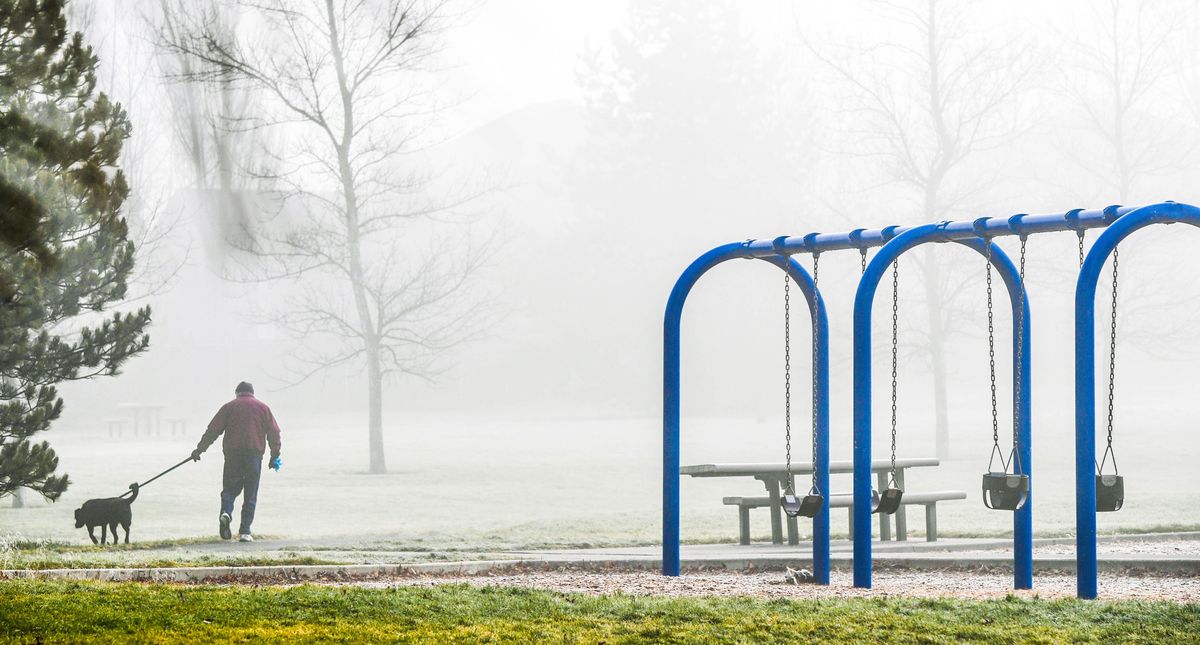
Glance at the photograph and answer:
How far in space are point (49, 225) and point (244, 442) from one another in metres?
3.46

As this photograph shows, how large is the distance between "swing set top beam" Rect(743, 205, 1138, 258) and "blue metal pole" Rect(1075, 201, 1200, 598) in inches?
6.8

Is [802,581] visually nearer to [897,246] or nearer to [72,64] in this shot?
[897,246]

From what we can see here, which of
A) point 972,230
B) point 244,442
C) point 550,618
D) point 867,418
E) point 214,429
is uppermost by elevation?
point 972,230

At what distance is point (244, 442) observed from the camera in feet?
46.3

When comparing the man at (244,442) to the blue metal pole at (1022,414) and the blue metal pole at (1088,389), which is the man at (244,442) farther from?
the blue metal pole at (1088,389)

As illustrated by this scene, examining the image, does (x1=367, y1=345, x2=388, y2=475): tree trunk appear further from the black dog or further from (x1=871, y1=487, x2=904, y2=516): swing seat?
(x1=871, y1=487, x2=904, y2=516): swing seat

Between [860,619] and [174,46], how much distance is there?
74.4ft

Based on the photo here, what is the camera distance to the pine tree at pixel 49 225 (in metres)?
10.2

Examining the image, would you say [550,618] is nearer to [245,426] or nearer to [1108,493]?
[1108,493]

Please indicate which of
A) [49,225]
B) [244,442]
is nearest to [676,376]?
[49,225]

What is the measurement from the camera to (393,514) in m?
19.1

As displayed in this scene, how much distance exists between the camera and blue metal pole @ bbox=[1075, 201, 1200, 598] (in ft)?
26.5

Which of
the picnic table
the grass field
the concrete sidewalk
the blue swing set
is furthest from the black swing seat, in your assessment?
the grass field

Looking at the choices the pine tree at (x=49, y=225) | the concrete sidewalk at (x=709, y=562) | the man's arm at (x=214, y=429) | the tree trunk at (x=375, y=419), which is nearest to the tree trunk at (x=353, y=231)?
the tree trunk at (x=375, y=419)
